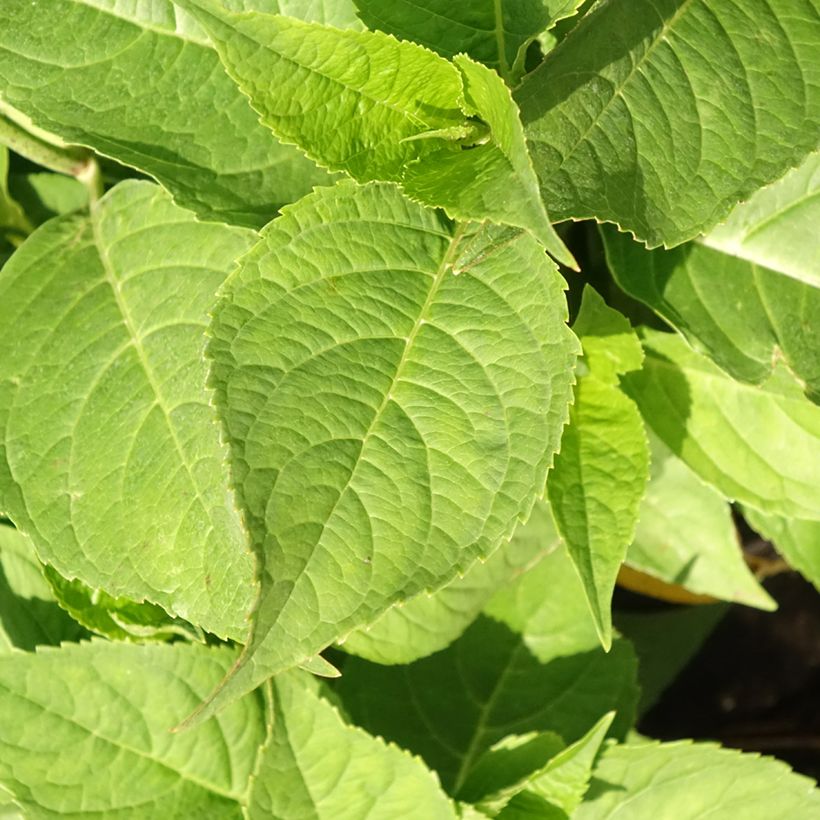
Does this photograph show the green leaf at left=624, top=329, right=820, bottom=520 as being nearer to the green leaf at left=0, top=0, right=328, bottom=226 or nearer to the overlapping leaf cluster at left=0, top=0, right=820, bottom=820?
the overlapping leaf cluster at left=0, top=0, right=820, bottom=820

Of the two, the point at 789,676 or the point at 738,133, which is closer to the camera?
the point at 738,133

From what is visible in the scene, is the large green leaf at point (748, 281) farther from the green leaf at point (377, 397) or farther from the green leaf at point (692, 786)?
the green leaf at point (692, 786)

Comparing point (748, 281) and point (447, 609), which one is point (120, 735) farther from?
point (748, 281)

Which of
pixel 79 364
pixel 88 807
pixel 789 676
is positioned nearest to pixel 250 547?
pixel 79 364

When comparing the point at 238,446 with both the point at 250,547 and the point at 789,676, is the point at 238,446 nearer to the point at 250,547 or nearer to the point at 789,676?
the point at 250,547

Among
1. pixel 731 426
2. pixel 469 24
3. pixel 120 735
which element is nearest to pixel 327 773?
pixel 120 735

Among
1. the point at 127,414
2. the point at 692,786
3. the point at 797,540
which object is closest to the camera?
the point at 127,414

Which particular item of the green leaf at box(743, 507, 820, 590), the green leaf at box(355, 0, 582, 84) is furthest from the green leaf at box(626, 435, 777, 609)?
the green leaf at box(355, 0, 582, 84)
